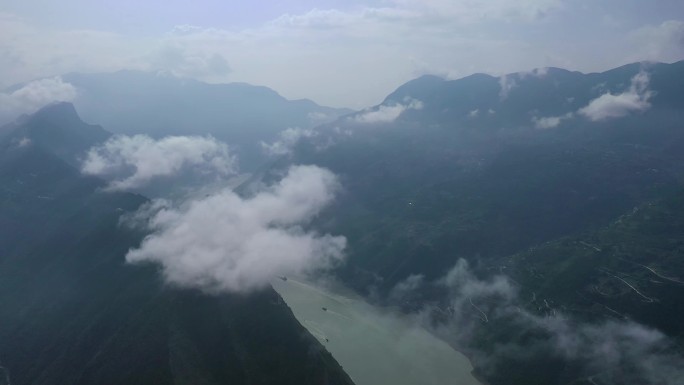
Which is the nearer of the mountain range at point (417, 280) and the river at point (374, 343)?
the mountain range at point (417, 280)

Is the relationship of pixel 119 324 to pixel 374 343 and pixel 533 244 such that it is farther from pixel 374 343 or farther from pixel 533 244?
pixel 533 244

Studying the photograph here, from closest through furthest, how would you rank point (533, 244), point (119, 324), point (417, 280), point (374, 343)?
point (119, 324)
point (374, 343)
point (417, 280)
point (533, 244)

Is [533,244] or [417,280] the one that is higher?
[533,244]

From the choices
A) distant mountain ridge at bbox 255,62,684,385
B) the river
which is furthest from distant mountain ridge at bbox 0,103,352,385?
distant mountain ridge at bbox 255,62,684,385

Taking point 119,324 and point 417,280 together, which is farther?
point 417,280

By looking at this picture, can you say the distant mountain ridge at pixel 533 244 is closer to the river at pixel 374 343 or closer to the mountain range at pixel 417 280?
the mountain range at pixel 417 280

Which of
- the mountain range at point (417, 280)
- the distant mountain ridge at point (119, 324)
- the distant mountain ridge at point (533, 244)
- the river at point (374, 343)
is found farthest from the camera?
the distant mountain ridge at point (533, 244)

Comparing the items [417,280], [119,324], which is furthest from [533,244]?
[119,324]

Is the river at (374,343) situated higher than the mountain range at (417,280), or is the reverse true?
the mountain range at (417,280)

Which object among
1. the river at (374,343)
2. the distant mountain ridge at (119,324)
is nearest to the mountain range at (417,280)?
the distant mountain ridge at (119,324)
